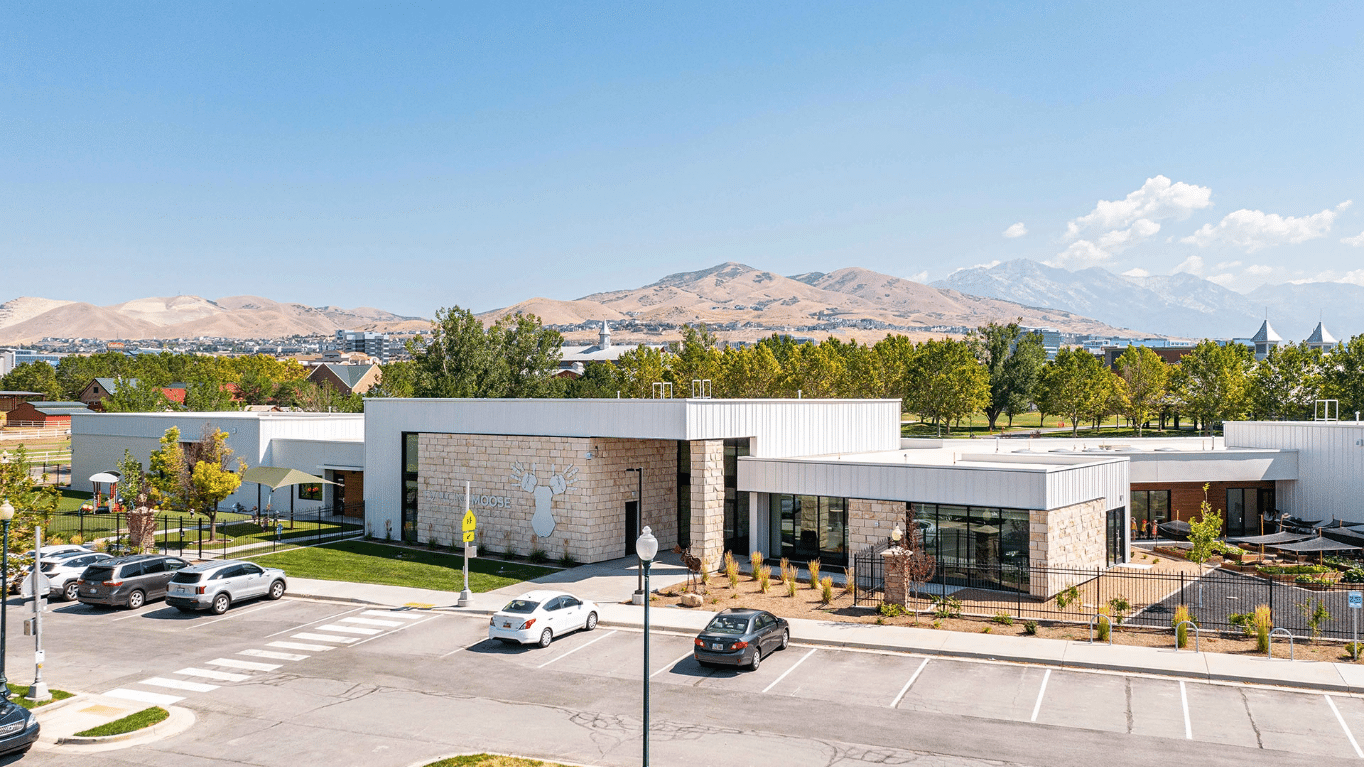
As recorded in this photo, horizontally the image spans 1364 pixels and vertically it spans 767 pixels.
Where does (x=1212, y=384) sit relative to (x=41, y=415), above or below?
above

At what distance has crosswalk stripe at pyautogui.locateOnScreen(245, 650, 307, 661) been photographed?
25.5 metres

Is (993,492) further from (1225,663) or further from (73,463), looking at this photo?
(73,463)

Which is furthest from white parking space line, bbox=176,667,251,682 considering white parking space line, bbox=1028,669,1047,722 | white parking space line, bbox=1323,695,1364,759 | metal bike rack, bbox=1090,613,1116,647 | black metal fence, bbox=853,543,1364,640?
white parking space line, bbox=1323,695,1364,759

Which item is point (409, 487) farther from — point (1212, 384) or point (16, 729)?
point (1212, 384)

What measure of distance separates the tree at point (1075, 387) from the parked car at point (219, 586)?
80862 millimetres

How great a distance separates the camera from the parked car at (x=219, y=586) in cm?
3039

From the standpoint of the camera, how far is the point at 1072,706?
20734 millimetres

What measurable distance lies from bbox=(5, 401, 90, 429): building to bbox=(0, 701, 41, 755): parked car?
115766mm

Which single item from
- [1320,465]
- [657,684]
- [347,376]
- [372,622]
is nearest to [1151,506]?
[1320,465]

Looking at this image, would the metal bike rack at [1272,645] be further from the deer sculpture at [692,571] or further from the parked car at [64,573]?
the parked car at [64,573]

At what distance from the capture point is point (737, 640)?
23.6m

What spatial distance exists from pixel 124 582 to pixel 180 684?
10688 mm

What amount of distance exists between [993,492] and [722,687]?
47.0 feet

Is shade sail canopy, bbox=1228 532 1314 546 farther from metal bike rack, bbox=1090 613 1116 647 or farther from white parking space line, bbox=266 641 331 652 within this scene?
white parking space line, bbox=266 641 331 652
